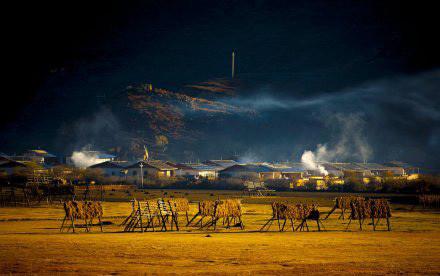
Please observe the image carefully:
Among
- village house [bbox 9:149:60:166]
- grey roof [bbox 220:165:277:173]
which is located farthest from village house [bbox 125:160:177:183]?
village house [bbox 9:149:60:166]

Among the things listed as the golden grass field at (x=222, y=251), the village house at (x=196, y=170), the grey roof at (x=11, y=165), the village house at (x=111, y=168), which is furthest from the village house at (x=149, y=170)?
the golden grass field at (x=222, y=251)

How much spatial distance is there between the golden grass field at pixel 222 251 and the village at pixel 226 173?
164 ft

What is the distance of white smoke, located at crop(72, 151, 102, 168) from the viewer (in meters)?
143

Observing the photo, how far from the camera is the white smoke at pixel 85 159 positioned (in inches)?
5620

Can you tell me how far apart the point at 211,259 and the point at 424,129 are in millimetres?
178326

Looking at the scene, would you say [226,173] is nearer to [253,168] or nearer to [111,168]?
[253,168]

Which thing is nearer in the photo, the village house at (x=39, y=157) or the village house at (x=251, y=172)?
the village house at (x=251, y=172)

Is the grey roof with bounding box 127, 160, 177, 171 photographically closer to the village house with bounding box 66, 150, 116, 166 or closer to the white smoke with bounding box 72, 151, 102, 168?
the white smoke with bounding box 72, 151, 102, 168

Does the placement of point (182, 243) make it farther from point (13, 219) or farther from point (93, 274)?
point (13, 219)

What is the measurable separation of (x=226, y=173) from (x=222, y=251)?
8346 cm

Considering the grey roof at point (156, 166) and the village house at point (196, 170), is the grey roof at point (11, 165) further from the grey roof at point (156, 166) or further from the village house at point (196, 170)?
the village house at point (196, 170)

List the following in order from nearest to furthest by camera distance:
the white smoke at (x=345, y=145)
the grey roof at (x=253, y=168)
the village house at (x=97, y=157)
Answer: the grey roof at (x=253, y=168) < the village house at (x=97, y=157) < the white smoke at (x=345, y=145)

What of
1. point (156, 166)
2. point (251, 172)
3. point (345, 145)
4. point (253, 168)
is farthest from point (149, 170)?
point (345, 145)

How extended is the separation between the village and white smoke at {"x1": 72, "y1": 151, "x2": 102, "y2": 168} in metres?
0.22
